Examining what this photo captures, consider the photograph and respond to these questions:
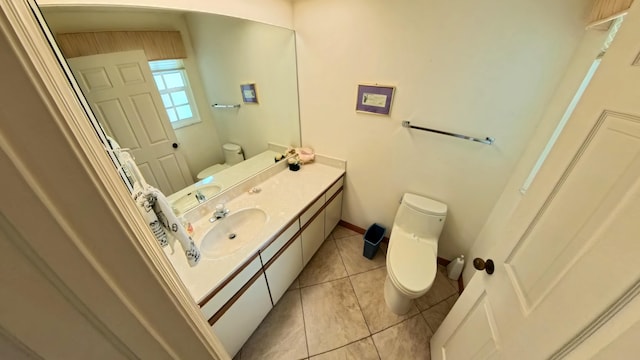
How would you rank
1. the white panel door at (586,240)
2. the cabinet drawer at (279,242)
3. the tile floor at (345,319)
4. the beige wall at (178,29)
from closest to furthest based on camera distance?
1. the white panel door at (586,240)
2. the beige wall at (178,29)
3. the cabinet drawer at (279,242)
4. the tile floor at (345,319)

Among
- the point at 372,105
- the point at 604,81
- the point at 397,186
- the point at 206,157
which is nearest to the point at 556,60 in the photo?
the point at 604,81

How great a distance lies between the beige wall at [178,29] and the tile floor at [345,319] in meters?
1.22

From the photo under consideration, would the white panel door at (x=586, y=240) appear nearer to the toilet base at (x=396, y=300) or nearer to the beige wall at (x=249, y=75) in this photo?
the toilet base at (x=396, y=300)

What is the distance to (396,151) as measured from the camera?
1723mm

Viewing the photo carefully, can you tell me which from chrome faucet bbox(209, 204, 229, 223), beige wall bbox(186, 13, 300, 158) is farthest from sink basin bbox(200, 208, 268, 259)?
beige wall bbox(186, 13, 300, 158)

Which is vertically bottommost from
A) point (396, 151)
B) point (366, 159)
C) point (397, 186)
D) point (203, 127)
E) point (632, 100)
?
point (397, 186)

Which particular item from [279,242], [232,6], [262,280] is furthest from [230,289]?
[232,6]

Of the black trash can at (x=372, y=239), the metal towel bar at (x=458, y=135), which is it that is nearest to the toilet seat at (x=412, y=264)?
the black trash can at (x=372, y=239)

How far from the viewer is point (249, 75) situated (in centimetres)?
165

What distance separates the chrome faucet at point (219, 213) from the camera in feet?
4.62

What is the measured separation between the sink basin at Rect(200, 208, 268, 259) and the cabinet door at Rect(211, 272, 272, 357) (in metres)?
0.28

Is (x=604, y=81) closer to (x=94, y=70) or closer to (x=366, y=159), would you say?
(x=366, y=159)

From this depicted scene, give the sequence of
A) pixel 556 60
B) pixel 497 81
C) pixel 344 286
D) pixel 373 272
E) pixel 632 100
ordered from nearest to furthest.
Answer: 1. pixel 632 100
2. pixel 556 60
3. pixel 497 81
4. pixel 344 286
5. pixel 373 272

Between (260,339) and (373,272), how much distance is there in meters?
Result: 1.03
